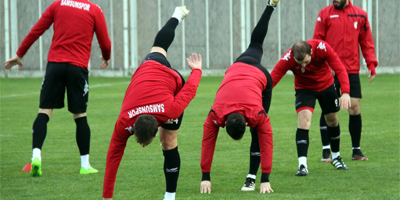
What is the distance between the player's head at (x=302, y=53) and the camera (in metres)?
6.60

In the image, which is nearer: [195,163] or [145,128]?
[145,128]

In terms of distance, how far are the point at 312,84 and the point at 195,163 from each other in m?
1.83

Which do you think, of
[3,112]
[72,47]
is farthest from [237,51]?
[72,47]

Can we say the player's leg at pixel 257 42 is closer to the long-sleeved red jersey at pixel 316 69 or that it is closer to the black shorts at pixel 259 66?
the black shorts at pixel 259 66

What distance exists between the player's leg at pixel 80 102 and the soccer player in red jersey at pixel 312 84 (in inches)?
88.8

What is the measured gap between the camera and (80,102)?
7.09 meters

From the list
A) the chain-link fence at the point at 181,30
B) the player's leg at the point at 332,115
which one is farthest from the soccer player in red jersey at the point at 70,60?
the chain-link fence at the point at 181,30

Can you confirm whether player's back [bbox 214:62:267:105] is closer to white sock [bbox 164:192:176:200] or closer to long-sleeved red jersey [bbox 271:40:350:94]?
long-sleeved red jersey [bbox 271:40:350:94]

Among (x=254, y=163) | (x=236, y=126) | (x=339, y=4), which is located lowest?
(x=254, y=163)

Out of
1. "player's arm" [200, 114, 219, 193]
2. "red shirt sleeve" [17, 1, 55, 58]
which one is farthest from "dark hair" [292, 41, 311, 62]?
"red shirt sleeve" [17, 1, 55, 58]

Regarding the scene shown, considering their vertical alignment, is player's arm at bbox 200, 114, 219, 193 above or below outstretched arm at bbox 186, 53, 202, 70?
below

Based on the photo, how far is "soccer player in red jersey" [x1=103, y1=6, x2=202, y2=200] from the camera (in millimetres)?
4918

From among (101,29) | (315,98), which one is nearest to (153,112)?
(101,29)

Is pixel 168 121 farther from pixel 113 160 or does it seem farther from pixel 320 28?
pixel 320 28
